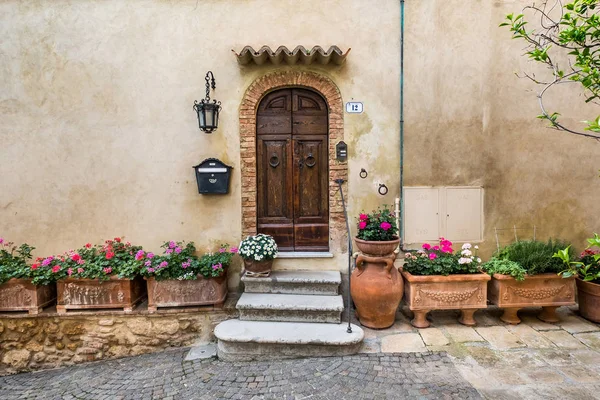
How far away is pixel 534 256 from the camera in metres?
4.10

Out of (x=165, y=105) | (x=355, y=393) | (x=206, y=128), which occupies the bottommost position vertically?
(x=355, y=393)

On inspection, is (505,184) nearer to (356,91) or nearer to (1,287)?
(356,91)

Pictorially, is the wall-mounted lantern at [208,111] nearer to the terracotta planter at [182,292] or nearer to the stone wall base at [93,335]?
the terracotta planter at [182,292]

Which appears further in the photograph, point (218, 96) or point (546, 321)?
point (218, 96)

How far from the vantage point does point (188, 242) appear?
188 inches

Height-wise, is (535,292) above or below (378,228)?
below

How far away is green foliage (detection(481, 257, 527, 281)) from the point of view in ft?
13.3

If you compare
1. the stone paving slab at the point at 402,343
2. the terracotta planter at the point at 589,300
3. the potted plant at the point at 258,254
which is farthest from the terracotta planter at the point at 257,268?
the terracotta planter at the point at 589,300

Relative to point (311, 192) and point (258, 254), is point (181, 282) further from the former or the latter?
point (311, 192)

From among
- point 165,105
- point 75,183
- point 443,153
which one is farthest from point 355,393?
point 75,183

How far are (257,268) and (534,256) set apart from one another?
3.22m

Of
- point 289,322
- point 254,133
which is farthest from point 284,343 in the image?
point 254,133

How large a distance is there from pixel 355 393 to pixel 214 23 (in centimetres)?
454

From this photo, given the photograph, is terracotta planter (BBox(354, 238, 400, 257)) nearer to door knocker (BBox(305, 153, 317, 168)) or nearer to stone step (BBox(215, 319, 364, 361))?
stone step (BBox(215, 319, 364, 361))
